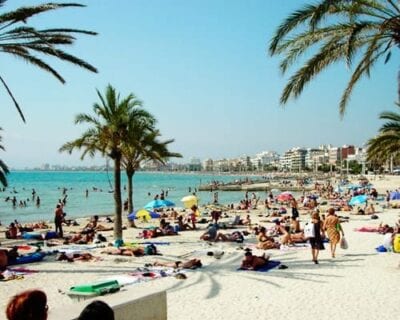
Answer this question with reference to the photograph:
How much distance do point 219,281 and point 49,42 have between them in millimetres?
7274

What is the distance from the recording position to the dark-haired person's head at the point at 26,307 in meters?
2.75

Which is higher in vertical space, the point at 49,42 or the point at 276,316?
the point at 49,42

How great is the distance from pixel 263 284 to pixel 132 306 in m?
5.00

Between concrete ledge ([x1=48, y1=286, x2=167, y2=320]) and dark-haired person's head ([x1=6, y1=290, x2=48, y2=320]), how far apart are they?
7.92ft

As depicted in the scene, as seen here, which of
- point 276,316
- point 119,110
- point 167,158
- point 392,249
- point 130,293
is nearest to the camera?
point 130,293

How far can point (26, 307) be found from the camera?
2756 millimetres

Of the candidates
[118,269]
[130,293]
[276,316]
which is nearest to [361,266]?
[276,316]

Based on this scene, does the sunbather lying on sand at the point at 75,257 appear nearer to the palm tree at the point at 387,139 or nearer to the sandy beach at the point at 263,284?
the sandy beach at the point at 263,284

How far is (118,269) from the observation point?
1235 cm

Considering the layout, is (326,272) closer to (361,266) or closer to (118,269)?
(361,266)

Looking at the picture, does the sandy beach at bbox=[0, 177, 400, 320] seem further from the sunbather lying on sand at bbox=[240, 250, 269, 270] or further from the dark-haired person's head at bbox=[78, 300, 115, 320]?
the dark-haired person's head at bbox=[78, 300, 115, 320]

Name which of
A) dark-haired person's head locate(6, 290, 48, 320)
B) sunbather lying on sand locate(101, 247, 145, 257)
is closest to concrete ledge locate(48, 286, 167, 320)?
dark-haired person's head locate(6, 290, 48, 320)

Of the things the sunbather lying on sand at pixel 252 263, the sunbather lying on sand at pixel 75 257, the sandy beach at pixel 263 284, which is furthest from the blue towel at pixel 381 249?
the sunbather lying on sand at pixel 75 257

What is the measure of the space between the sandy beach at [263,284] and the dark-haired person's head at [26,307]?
14.2 ft
